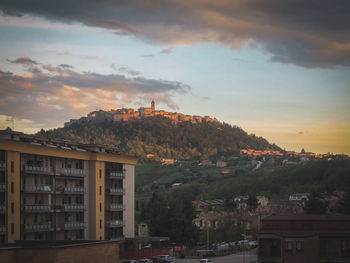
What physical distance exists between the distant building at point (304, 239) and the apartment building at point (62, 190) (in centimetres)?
2437

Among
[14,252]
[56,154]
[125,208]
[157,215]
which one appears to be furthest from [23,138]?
[157,215]

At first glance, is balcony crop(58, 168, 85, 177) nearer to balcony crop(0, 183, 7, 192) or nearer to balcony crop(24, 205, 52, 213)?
balcony crop(24, 205, 52, 213)

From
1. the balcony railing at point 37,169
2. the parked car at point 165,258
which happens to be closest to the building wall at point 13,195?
the balcony railing at point 37,169

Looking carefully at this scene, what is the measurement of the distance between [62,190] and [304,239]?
3066cm

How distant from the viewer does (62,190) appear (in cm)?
7862

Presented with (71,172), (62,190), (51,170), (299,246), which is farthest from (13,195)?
(299,246)

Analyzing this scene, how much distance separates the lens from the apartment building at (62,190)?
226ft

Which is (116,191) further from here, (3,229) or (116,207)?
(3,229)

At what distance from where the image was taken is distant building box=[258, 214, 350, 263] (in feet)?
221

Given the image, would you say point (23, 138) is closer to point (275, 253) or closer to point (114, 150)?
point (114, 150)

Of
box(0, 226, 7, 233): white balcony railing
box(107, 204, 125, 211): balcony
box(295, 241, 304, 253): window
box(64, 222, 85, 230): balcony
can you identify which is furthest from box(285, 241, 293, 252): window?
box(0, 226, 7, 233): white balcony railing

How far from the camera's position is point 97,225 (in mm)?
83625

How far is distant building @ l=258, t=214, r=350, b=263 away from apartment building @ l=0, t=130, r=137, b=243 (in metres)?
24.4

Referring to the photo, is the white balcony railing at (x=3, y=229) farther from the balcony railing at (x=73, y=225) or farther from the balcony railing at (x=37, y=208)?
the balcony railing at (x=73, y=225)
